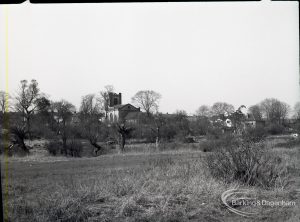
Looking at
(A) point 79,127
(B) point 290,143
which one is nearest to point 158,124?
(A) point 79,127

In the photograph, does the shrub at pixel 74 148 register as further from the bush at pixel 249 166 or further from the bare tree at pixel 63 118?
the bush at pixel 249 166

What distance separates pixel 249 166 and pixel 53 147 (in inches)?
972

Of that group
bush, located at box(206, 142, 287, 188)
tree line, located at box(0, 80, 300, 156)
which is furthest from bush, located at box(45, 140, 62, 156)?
bush, located at box(206, 142, 287, 188)

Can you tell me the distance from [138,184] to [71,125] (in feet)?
88.7

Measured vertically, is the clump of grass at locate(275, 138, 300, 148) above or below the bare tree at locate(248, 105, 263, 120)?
below

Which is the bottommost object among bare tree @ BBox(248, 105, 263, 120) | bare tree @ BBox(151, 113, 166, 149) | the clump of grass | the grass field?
the grass field

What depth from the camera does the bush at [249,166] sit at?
9.93 metres

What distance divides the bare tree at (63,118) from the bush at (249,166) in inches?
915

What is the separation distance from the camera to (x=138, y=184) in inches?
368

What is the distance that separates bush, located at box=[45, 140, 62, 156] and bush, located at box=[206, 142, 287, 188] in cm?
2321

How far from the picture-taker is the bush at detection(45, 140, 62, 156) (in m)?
30.8

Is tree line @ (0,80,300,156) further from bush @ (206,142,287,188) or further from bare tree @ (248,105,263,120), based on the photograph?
bush @ (206,142,287,188)

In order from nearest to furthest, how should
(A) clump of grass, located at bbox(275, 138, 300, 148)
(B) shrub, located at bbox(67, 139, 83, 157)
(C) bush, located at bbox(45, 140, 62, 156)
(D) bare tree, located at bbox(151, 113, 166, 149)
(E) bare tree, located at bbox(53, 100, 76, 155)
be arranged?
(A) clump of grass, located at bbox(275, 138, 300, 148)
(C) bush, located at bbox(45, 140, 62, 156)
(B) shrub, located at bbox(67, 139, 83, 157)
(E) bare tree, located at bbox(53, 100, 76, 155)
(D) bare tree, located at bbox(151, 113, 166, 149)

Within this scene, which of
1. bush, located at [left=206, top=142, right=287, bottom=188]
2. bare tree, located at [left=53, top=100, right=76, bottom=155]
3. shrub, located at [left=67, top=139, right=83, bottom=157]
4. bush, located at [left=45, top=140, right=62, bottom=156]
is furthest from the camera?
bare tree, located at [left=53, top=100, right=76, bottom=155]
